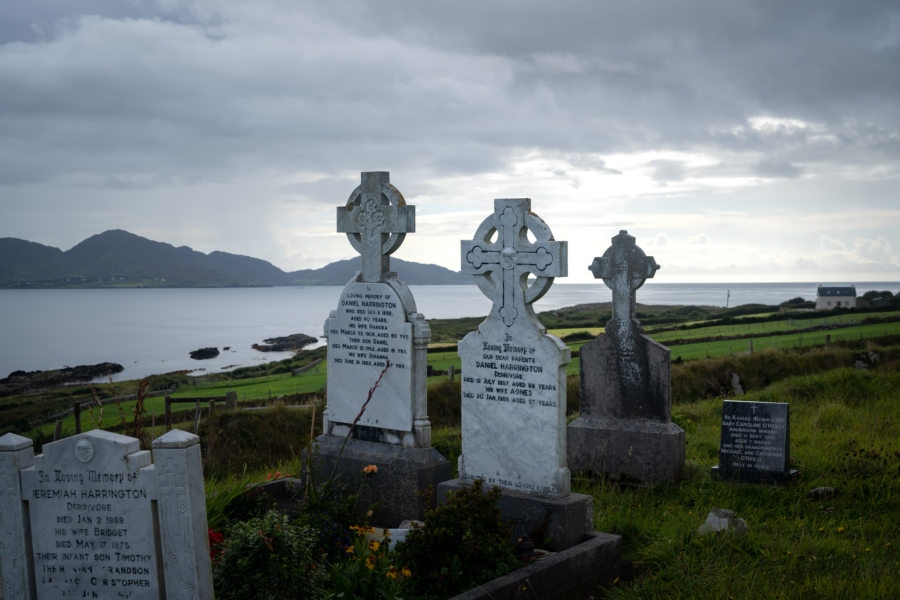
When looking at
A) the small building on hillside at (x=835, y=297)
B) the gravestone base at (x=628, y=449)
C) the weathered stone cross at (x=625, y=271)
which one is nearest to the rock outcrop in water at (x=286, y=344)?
the small building on hillside at (x=835, y=297)

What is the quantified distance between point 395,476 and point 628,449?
3.28m

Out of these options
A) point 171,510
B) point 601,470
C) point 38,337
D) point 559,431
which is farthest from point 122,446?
point 38,337

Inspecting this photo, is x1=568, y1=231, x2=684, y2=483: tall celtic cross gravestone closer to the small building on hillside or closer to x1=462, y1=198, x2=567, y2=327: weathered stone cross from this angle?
x1=462, y1=198, x2=567, y2=327: weathered stone cross

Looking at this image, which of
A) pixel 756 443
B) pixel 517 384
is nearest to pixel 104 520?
pixel 517 384

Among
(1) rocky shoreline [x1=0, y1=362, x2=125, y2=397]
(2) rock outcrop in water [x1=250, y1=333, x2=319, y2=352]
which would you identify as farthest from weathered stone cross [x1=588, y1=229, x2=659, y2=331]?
(2) rock outcrop in water [x1=250, y1=333, x2=319, y2=352]

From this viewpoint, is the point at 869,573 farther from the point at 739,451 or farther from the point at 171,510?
the point at 171,510

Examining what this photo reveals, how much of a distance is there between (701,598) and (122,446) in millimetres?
4185

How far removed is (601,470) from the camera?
9.45m

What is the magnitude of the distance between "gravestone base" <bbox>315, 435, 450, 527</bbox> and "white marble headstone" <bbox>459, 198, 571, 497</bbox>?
0.57m

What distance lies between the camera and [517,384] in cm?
709

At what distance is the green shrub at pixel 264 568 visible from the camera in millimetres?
4812

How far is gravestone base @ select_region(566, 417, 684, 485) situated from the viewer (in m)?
9.07

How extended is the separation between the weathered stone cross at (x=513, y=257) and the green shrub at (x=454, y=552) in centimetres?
214

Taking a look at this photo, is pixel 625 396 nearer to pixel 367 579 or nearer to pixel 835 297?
pixel 367 579
